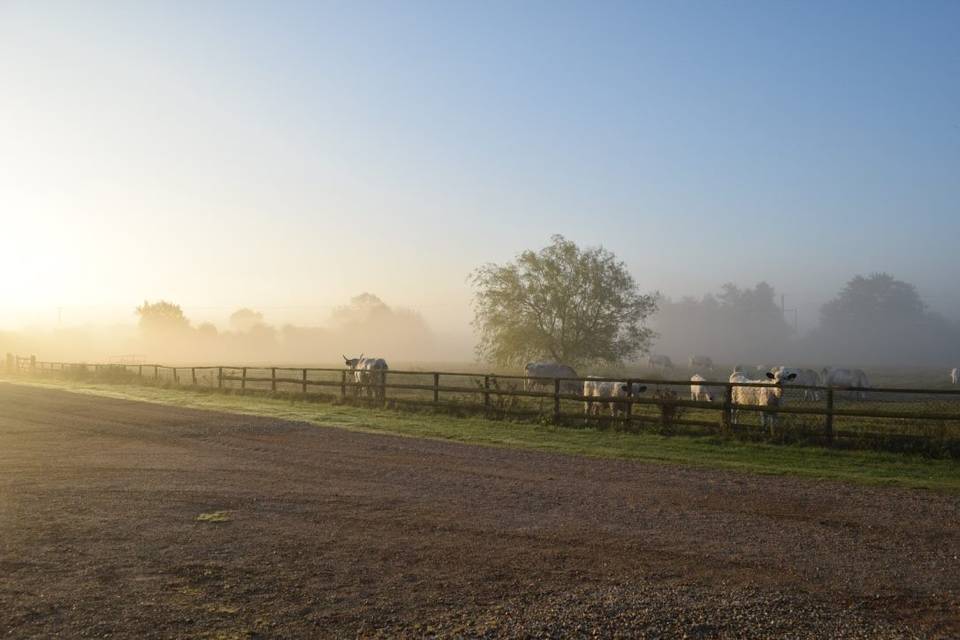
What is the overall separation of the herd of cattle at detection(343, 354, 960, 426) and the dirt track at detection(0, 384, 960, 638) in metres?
6.08

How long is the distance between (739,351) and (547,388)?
117228 millimetres

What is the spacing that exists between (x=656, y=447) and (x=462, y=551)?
8.99 meters

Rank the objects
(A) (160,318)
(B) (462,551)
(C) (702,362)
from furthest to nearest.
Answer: (A) (160,318) < (C) (702,362) < (B) (462,551)

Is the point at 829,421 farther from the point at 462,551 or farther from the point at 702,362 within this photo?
the point at 702,362

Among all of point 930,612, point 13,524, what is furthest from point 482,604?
point 13,524

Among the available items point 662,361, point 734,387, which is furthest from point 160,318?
point 734,387

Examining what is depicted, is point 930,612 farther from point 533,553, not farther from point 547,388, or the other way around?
point 547,388

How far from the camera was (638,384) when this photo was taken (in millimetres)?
29734

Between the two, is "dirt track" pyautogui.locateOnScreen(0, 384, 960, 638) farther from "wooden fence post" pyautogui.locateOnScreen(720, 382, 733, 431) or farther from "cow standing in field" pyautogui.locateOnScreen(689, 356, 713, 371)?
"cow standing in field" pyautogui.locateOnScreen(689, 356, 713, 371)

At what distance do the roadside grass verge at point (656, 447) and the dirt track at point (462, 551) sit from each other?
1196mm

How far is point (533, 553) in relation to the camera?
7461mm

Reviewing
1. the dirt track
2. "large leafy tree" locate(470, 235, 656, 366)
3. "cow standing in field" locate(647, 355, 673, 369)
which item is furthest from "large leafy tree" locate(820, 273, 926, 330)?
the dirt track

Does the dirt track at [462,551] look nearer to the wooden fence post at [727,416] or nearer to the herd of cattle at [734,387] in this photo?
the wooden fence post at [727,416]

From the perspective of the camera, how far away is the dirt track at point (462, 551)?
5691mm
